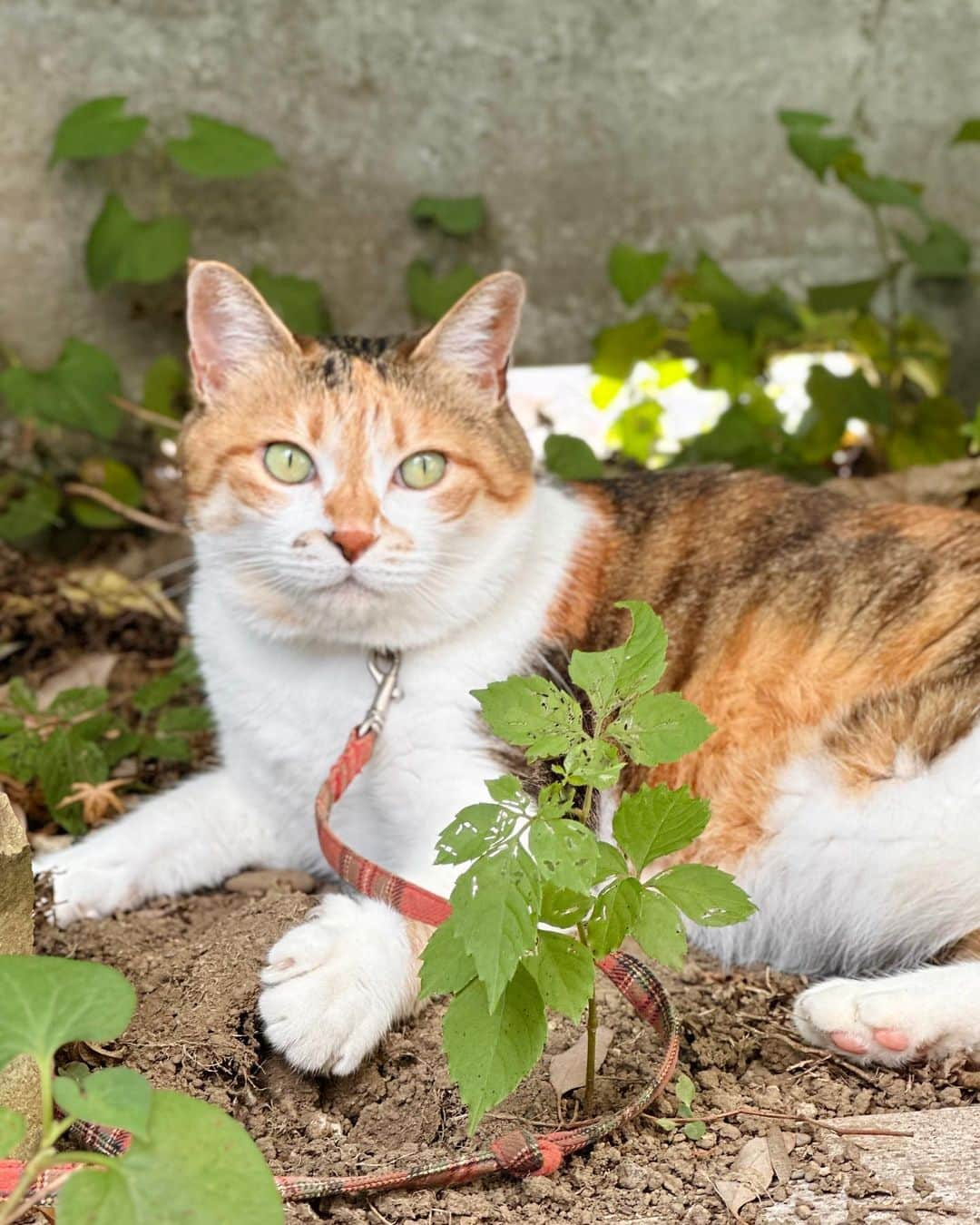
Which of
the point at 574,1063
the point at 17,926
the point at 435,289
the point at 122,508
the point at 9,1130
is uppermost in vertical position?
the point at 435,289

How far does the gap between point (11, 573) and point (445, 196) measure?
6.25 ft

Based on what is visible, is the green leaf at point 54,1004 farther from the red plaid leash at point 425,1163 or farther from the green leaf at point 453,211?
the green leaf at point 453,211

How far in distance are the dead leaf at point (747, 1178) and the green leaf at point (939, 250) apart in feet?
10.3

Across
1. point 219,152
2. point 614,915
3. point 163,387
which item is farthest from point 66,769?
point 219,152

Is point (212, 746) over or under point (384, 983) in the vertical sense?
under

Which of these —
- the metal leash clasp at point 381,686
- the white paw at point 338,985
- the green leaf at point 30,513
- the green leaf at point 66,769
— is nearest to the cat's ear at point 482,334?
the metal leash clasp at point 381,686

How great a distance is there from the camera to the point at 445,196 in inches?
171

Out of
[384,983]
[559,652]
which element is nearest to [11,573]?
[559,652]

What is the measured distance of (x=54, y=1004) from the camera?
1.39 m

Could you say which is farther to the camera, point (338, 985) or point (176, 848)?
point (176, 848)

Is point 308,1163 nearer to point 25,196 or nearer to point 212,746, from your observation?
point 212,746

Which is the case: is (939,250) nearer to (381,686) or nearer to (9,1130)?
(381,686)

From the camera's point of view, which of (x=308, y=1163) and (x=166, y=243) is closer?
(x=308, y=1163)

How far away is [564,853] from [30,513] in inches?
115
